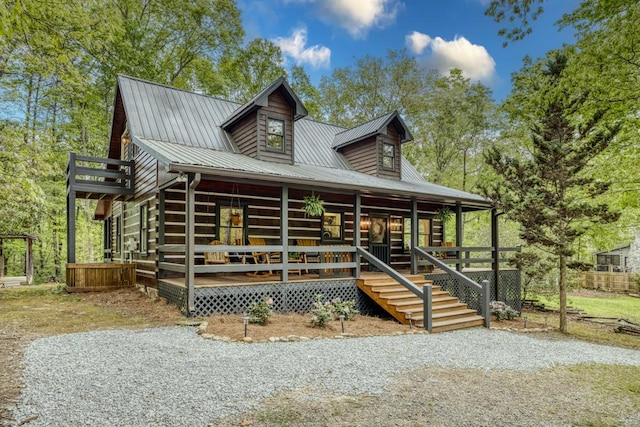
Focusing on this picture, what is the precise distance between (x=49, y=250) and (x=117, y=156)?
41.5 ft

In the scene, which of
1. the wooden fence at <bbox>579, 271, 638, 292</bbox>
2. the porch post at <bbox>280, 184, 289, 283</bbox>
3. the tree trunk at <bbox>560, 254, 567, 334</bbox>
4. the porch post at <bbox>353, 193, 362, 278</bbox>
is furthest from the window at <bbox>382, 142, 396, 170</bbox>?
the wooden fence at <bbox>579, 271, 638, 292</bbox>

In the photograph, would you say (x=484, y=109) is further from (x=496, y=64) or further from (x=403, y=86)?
(x=403, y=86)

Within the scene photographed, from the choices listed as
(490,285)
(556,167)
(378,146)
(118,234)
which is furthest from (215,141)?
(490,285)

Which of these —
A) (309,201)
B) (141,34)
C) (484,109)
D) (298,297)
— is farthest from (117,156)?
(484,109)

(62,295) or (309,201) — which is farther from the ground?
(309,201)

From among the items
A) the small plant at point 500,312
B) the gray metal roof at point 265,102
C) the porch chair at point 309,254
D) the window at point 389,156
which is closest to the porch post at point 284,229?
the porch chair at point 309,254

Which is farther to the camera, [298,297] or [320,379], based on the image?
[298,297]

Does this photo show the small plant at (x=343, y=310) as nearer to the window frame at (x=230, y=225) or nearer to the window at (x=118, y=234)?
the window frame at (x=230, y=225)

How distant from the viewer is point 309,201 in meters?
10.6

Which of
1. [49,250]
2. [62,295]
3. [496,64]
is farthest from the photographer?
[49,250]

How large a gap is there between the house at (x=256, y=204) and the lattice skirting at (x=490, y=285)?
1.7 inches

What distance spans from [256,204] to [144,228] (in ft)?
12.2

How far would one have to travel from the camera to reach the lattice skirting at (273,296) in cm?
850

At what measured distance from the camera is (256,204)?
12.0m
